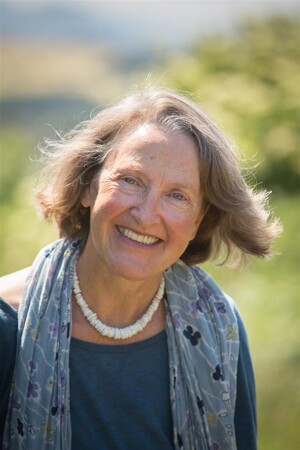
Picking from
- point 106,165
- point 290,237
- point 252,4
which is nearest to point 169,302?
point 106,165

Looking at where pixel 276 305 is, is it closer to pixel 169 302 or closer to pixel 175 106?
pixel 169 302

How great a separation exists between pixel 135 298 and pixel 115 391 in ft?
1.16

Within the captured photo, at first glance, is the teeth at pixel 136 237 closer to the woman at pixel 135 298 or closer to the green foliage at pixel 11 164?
the woman at pixel 135 298

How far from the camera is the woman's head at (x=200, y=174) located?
2.82m

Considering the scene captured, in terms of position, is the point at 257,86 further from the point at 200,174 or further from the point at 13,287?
the point at 13,287

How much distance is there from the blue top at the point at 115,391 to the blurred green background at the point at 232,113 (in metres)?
0.87

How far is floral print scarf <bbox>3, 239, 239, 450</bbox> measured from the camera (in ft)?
8.87

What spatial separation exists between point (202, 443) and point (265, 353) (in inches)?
78.8

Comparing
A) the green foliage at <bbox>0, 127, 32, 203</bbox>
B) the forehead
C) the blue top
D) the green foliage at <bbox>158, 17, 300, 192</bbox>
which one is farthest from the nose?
the green foliage at <bbox>0, 127, 32, 203</bbox>

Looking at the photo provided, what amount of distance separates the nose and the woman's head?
0.23m

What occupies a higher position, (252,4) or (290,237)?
(252,4)

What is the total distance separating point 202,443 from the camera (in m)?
2.96

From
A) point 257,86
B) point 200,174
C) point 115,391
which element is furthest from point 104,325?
point 257,86

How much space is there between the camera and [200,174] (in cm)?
281
